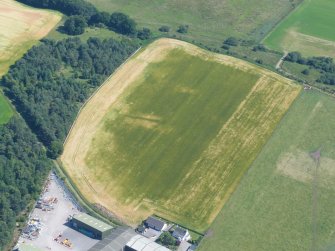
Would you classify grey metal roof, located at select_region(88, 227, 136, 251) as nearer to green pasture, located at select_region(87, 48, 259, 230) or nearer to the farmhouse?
the farmhouse

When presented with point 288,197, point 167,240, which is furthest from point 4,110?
point 288,197

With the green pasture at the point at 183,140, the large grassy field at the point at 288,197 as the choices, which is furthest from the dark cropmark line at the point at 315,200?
the green pasture at the point at 183,140

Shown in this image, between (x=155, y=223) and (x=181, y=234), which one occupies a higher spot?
(x=155, y=223)

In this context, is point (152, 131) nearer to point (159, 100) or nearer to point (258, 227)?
point (159, 100)

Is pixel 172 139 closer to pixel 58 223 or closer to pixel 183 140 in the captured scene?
pixel 183 140

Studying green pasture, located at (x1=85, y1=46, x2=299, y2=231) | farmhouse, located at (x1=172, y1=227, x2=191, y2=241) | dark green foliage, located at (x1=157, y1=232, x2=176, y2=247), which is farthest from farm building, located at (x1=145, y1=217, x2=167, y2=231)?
green pasture, located at (x1=85, y1=46, x2=299, y2=231)

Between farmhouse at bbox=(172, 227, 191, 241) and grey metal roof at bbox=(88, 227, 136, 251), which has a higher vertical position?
grey metal roof at bbox=(88, 227, 136, 251)
